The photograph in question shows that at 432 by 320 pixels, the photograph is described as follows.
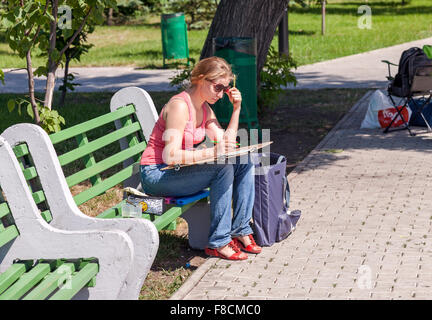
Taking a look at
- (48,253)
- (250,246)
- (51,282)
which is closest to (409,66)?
(250,246)

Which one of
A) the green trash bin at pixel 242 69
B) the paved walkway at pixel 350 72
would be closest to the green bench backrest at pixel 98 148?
the green trash bin at pixel 242 69

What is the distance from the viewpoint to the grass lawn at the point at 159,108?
5.02 m

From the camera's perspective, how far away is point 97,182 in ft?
16.7

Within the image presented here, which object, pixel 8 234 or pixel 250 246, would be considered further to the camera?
pixel 250 246

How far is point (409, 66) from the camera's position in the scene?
346 inches

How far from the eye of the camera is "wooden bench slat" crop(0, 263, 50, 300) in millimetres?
3490

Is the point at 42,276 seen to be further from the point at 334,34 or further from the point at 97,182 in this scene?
the point at 334,34

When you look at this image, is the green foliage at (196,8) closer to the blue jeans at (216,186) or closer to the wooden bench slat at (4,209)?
the blue jeans at (216,186)

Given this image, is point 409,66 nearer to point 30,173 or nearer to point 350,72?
point 30,173

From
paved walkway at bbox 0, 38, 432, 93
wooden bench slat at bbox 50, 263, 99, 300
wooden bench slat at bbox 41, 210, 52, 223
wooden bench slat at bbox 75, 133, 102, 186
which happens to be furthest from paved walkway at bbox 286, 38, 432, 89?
wooden bench slat at bbox 50, 263, 99, 300

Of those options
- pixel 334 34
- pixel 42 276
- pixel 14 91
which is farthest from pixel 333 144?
pixel 334 34

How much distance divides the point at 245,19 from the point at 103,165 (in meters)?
4.89

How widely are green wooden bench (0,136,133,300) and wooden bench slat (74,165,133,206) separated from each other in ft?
2.08
